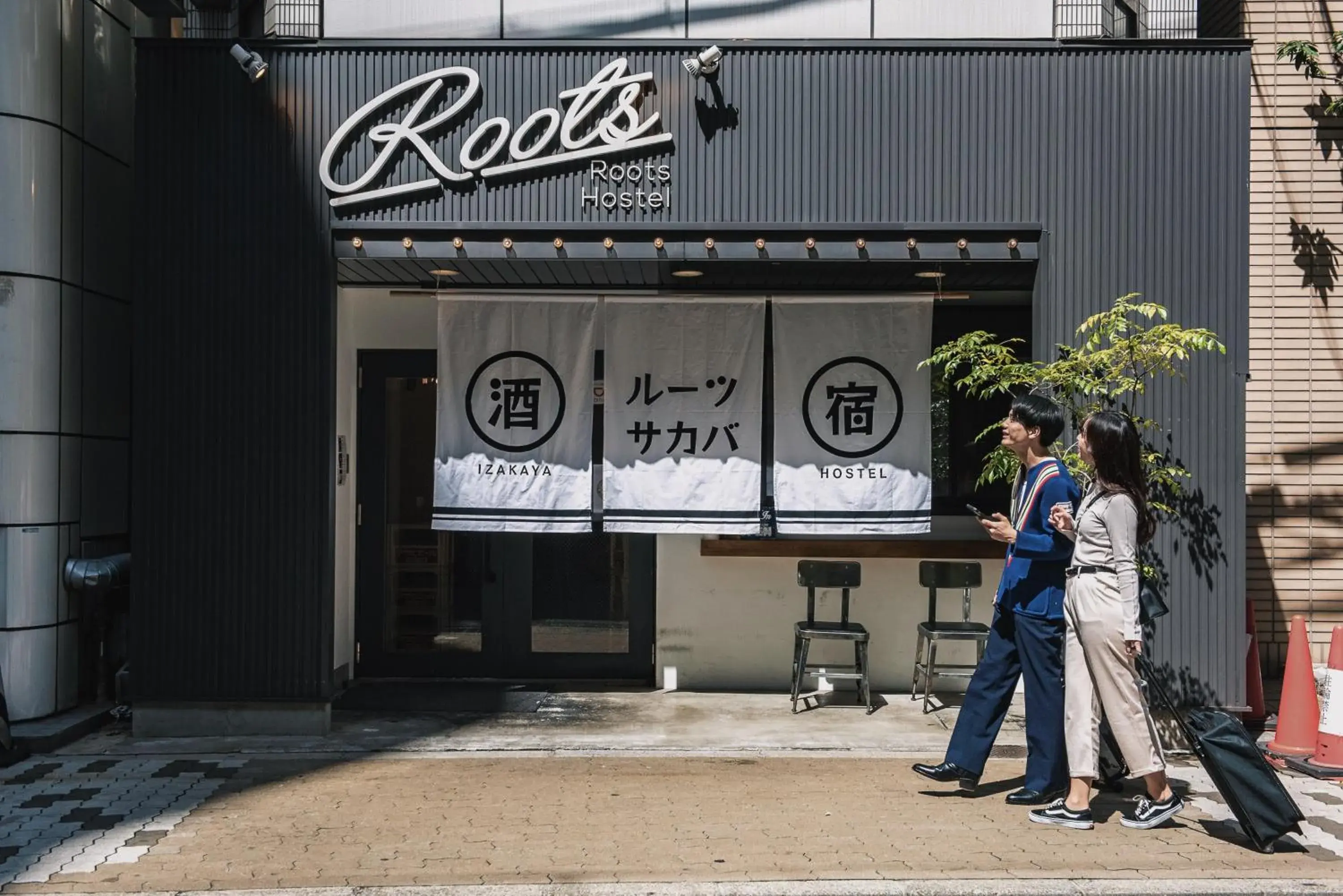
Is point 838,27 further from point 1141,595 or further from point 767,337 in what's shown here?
point 1141,595

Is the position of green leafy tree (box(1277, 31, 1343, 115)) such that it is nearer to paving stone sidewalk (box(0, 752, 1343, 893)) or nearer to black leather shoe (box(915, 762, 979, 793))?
paving stone sidewalk (box(0, 752, 1343, 893))

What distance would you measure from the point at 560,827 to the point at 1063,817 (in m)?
2.77

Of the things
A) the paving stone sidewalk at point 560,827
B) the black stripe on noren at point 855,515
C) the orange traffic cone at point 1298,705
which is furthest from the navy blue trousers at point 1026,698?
the black stripe on noren at point 855,515

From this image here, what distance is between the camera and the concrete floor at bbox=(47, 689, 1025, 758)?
7.98m

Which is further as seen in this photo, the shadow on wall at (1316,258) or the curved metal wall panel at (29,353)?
the shadow on wall at (1316,258)

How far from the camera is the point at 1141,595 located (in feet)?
21.2

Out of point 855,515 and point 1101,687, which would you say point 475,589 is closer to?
point 855,515

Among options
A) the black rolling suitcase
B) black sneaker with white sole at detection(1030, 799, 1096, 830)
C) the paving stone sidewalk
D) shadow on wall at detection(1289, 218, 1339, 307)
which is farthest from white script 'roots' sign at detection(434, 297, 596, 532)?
shadow on wall at detection(1289, 218, 1339, 307)

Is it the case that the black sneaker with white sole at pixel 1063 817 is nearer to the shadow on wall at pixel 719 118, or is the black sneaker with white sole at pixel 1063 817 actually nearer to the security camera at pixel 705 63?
the shadow on wall at pixel 719 118

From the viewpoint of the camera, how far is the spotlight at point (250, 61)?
26.6 ft

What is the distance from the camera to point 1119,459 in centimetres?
609

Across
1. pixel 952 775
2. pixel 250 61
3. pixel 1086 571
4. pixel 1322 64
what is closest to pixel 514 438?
pixel 250 61

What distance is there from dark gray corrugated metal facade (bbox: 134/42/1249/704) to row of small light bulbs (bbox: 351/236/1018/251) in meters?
0.15

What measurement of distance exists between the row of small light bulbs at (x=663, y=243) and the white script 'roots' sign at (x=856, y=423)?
0.91 meters
